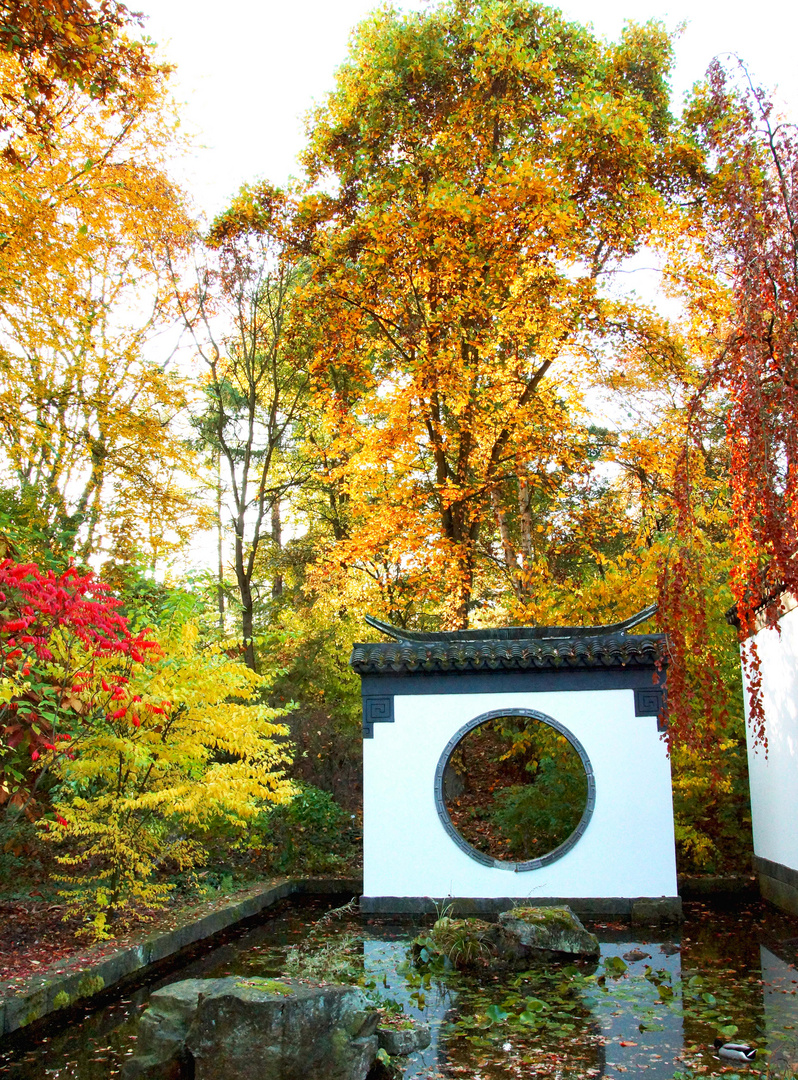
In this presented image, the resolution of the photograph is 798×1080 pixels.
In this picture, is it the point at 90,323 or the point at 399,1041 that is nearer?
the point at 399,1041

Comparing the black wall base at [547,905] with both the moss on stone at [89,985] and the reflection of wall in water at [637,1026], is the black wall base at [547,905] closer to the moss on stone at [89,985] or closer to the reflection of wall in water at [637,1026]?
the reflection of wall in water at [637,1026]

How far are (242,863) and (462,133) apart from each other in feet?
38.4

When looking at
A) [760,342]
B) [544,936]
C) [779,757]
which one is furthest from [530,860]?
[760,342]

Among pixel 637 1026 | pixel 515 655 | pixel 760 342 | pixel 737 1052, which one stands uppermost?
pixel 760 342

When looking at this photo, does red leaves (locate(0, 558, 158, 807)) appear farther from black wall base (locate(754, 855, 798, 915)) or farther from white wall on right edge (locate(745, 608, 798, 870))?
black wall base (locate(754, 855, 798, 915))

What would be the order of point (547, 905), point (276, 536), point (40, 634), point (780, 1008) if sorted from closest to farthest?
1. point (780, 1008)
2. point (40, 634)
3. point (547, 905)
4. point (276, 536)

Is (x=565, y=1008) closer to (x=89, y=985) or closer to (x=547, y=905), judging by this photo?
(x=89, y=985)

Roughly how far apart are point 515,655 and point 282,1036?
581cm

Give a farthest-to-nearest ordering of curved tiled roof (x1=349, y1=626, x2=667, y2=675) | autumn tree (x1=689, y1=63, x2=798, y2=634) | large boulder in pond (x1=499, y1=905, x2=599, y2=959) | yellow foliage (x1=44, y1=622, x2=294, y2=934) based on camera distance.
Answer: curved tiled roof (x1=349, y1=626, x2=667, y2=675) < yellow foliage (x1=44, y1=622, x2=294, y2=934) < large boulder in pond (x1=499, y1=905, x2=599, y2=959) < autumn tree (x1=689, y1=63, x2=798, y2=634)

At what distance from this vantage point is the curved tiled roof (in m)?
9.70

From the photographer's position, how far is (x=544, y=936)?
7.17 metres

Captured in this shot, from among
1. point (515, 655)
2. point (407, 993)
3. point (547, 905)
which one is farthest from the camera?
point (515, 655)

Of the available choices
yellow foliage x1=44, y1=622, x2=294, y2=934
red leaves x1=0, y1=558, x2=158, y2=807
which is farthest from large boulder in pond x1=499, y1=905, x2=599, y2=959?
red leaves x1=0, y1=558, x2=158, y2=807

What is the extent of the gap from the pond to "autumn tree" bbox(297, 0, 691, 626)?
7269mm
